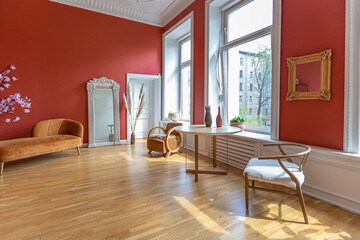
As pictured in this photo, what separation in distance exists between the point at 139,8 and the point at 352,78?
17.3ft

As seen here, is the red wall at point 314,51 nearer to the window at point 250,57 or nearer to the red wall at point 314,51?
the red wall at point 314,51

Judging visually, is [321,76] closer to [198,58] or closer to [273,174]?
[273,174]

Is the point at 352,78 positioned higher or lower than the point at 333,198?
higher

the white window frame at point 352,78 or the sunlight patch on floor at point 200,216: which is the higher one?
the white window frame at point 352,78

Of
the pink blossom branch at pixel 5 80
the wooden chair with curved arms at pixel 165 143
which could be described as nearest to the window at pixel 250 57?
the wooden chair with curved arms at pixel 165 143

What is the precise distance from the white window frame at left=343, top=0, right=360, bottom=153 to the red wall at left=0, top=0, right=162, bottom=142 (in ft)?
16.3

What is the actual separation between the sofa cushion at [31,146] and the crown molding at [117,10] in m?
3.34

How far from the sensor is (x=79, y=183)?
298cm

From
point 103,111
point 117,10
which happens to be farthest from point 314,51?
point 117,10

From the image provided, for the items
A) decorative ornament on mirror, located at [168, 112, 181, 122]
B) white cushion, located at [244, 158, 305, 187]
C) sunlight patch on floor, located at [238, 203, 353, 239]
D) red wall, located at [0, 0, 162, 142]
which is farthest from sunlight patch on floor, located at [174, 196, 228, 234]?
red wall, located at [0, 0, 162, 142]

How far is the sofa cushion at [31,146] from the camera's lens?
3.41m

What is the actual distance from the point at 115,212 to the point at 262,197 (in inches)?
67.7

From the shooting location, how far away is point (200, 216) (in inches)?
82.4

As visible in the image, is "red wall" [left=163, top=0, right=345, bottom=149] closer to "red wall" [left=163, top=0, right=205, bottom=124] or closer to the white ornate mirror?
"red wall" [left=163, top=0, right=205, bottom=124]
